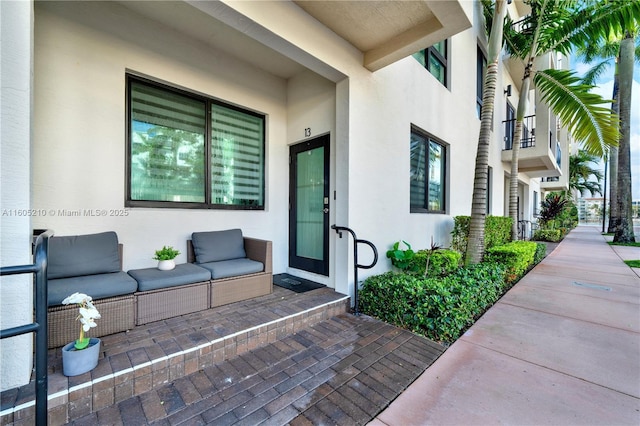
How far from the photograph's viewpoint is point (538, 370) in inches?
85.0

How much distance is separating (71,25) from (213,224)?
2.56m

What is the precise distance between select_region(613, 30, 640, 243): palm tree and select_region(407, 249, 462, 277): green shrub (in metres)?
10.4

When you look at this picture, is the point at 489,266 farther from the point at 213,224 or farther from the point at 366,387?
the point at 213,224

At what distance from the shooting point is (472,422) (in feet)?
5.37

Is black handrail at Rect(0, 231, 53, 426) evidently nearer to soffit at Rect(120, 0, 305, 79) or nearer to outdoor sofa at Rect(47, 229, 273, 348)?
outdoor sofa at Rect(47, 229, 273, 348)

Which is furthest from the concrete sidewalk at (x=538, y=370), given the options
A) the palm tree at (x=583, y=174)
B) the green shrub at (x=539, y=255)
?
the palm tree at (x=583, y=174)

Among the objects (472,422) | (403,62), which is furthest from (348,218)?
(403,62)

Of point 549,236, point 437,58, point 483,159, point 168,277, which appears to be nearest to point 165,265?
point 168,277

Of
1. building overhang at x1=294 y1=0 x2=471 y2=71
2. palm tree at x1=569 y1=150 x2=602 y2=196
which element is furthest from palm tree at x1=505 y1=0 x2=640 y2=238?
palm tree at x1=569 y1=150 x2=602 y2=196

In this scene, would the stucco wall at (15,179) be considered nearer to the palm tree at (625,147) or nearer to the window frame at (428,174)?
the window frame at (428,174)

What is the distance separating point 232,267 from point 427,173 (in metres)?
4.05

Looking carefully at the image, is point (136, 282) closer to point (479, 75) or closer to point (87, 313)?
point (87, 313)

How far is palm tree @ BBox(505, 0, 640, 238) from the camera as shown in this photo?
4.43 meters

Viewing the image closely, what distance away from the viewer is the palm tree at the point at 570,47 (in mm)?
4434
